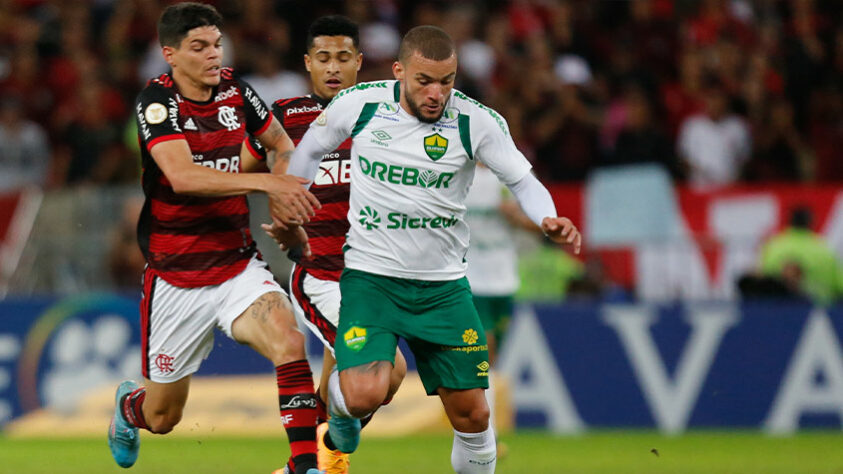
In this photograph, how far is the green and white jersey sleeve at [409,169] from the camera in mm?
7391

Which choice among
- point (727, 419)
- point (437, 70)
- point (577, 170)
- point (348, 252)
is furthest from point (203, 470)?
point (577, 170)

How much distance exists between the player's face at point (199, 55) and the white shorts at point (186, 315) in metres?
1.15

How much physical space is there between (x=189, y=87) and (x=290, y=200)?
1.20 m

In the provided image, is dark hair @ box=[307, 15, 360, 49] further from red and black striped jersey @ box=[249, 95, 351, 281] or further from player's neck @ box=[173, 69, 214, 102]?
player's neck @ box=[173, 69, 214, 102]

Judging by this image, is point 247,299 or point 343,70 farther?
Result: point 343,70

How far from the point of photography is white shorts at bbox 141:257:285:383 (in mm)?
7977

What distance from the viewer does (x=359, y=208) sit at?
7578 mm

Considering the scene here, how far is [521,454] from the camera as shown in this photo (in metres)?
11.8

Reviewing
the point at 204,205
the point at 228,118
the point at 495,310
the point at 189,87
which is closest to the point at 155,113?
the point at 189,87

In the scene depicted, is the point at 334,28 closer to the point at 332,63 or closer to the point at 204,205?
the point at 332,63

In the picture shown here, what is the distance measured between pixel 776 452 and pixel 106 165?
850 cm

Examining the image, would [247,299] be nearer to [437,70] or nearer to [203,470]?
[437,70]

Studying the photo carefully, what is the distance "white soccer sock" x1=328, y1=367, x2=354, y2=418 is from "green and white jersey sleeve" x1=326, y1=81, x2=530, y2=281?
0.66 m

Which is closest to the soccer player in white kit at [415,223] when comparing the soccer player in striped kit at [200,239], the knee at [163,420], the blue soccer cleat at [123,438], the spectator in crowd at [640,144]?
the soccer player in striped kit at [200,239]
